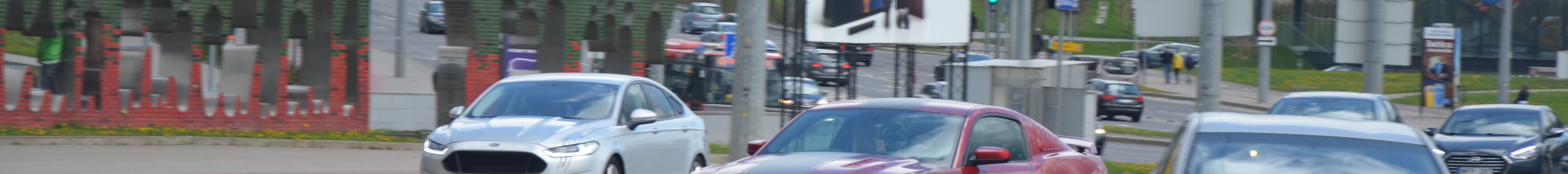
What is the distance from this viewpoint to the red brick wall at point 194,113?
1555 cm

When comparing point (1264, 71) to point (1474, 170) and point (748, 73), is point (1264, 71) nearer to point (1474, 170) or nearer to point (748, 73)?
point (1474, 170)

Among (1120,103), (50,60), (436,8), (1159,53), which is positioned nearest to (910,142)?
(50,60)

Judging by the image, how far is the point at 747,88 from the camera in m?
11.6

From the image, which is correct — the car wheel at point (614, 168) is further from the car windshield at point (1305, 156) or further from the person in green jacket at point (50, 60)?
the person in green jacket at point (50, 60)

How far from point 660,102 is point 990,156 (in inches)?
152

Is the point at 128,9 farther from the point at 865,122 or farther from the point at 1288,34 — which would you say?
the point at 1288,34

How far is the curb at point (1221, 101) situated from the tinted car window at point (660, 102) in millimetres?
25901

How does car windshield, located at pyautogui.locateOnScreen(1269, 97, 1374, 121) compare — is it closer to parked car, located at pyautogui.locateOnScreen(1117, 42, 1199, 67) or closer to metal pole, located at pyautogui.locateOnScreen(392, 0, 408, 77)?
metal pole, located at pyautogui.locateOnScreen(392, 0, 408, 77)

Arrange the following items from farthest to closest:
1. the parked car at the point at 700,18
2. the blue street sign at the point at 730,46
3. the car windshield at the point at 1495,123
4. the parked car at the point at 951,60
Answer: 1. the parked car at the point at 700,18
2. the blue street sign at the point at 730,46
3. the parked car at the point at 951,60
4. the car windshield at the point at 1495,123

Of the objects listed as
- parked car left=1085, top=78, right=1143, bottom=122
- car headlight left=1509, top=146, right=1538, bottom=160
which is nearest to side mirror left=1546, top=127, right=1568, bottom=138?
car headlight left=1509, top=146, right=1538, bottom=160

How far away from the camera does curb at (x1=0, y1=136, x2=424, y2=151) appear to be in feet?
44.0

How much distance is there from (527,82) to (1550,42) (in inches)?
1789

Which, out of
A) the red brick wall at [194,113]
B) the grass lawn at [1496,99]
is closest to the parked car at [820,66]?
the grass lawn at [1496,99]

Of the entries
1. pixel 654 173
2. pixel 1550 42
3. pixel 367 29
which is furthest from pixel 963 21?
pixel 1550 42
